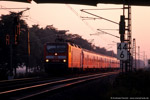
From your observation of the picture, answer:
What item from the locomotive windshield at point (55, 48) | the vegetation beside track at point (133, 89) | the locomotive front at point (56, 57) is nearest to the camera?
the vegetation beside track at point (133, 89)

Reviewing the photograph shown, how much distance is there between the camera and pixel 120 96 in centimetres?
1237

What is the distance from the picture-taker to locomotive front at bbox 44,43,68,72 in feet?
116

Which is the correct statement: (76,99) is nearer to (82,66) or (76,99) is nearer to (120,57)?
(120,57)

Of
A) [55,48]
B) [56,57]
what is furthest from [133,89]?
[55,48]

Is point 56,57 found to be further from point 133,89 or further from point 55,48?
point 133,89

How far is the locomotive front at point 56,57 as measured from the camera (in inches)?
1391

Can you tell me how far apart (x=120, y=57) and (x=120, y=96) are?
818 cm

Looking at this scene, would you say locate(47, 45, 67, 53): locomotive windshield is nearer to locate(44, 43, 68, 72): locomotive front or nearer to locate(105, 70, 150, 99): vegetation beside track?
locate(44, 43, 68, 72): locomotive front

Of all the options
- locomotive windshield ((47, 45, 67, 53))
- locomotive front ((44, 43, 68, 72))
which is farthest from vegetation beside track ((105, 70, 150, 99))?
locomotive windshield ((47, 45, 67, 53))

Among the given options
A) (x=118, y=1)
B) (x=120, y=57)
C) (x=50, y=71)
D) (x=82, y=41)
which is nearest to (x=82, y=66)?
(x=50, y=71)

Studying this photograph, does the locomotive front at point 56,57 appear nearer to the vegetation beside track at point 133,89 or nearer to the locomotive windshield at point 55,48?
the locomotive windshield at point 55,48

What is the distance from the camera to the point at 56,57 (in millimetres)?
35844

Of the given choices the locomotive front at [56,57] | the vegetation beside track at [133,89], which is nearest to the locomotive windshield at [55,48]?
the locomotive front at [56,57]

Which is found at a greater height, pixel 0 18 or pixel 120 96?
pixel 0 18
